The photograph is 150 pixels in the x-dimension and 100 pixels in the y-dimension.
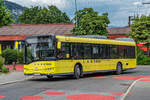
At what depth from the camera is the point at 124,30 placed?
58625 mm

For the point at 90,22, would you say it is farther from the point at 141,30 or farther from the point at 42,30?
the point at 42,30

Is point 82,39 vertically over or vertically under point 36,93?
over

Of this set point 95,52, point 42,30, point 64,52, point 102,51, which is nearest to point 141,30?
point 42,30

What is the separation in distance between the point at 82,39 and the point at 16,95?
9.62 meters

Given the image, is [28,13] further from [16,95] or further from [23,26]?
[16,95]

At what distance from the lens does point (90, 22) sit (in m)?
42.1

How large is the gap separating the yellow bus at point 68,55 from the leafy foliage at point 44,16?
5670 cm

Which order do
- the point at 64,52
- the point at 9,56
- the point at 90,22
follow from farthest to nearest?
the point at 90,22, the point at 9,56, the point at 64,52

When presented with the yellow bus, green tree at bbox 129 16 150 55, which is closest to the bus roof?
the yellow bus

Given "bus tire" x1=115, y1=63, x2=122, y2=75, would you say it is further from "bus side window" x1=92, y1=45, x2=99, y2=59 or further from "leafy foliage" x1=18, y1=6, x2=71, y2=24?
"leafy foliage" x1=18, y1=6, x2=71, y2=24

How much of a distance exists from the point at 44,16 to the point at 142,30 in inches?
1497

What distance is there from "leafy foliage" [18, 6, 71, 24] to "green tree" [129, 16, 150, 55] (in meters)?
35.7

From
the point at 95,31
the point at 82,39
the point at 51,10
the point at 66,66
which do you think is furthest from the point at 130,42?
the point at 51,10

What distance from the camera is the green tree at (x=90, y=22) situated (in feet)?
138
